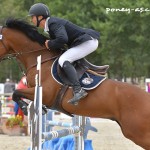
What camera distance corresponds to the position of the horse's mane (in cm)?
687

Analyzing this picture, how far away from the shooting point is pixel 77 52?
6559 mm

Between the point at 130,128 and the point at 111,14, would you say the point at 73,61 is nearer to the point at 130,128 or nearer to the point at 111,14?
the point at 130,128

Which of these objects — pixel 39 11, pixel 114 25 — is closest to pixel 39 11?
pixel 39 11

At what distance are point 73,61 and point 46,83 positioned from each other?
0.48m

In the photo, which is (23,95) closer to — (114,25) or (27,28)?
(27,28)

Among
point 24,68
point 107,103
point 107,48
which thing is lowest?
point 107,103

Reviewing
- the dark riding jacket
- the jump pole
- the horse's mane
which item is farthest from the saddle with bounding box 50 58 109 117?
the jump pole

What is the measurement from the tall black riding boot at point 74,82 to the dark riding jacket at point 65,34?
293 millimetres

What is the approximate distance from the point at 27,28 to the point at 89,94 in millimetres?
1322

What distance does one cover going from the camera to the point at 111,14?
2695 centimetres

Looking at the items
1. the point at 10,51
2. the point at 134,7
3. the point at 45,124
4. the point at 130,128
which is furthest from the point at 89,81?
the point at 134,7

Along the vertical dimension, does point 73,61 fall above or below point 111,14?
below

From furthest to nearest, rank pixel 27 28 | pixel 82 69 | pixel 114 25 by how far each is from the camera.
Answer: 1. pixel 114 25
2. pixel 27 28
3. pixel 82 69

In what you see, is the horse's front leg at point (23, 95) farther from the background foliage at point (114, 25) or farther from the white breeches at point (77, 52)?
the background foliage at point (114, 25)
